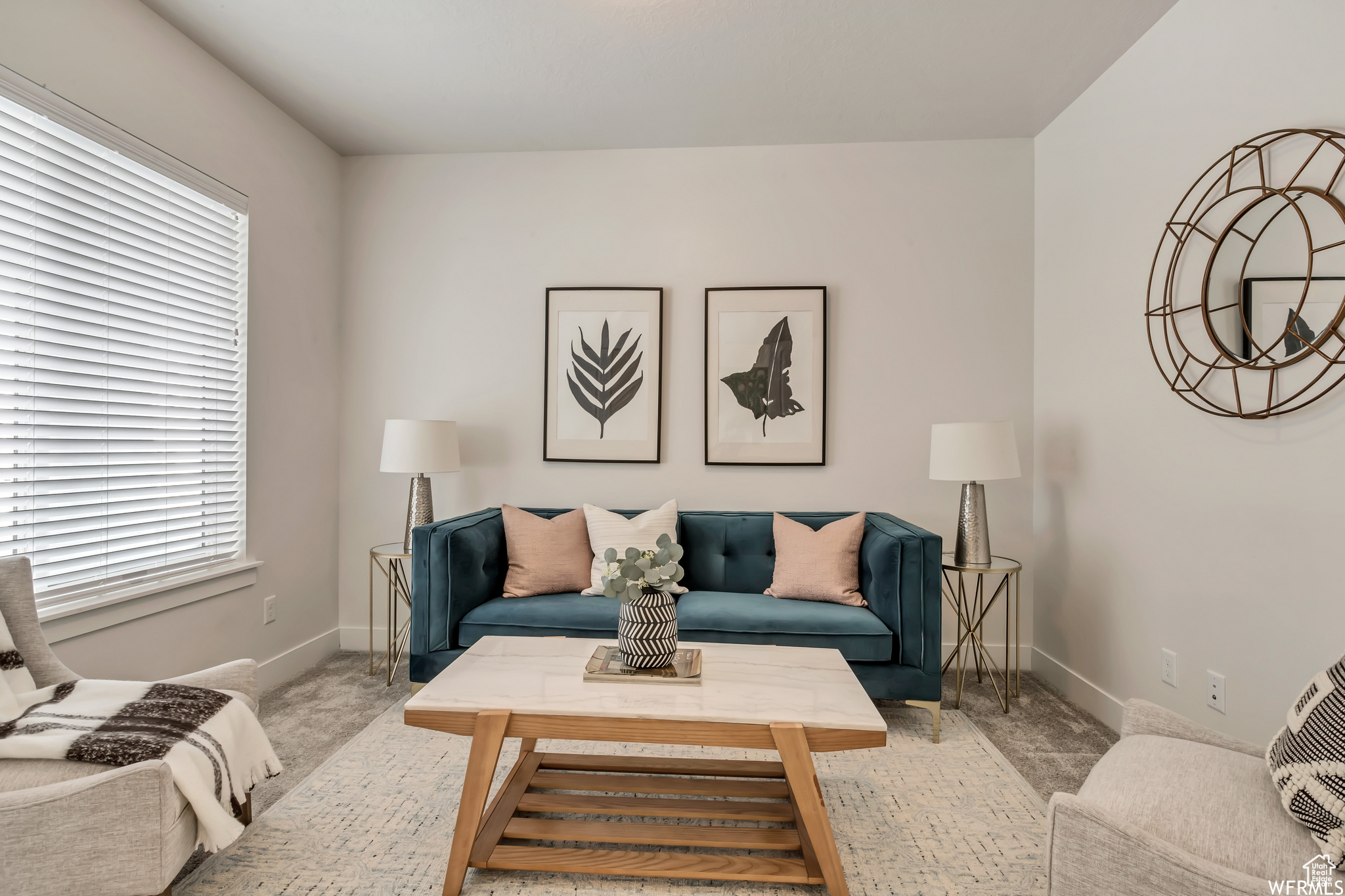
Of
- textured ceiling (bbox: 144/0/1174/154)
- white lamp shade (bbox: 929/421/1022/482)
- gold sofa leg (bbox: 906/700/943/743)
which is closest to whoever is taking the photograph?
textured ceiling (bbox: 144/0/1174/154)

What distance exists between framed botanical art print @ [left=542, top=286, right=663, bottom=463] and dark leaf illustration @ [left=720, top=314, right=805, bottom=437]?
1.53 feet

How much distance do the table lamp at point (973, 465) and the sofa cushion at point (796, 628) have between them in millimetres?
639

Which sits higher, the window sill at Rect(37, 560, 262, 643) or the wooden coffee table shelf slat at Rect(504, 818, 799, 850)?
the window sill at Rect(37, 560, 262, 643)

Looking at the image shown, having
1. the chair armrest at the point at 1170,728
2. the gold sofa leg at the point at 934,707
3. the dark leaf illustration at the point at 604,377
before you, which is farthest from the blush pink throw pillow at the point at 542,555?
the chair armrest at the point at 1170,728

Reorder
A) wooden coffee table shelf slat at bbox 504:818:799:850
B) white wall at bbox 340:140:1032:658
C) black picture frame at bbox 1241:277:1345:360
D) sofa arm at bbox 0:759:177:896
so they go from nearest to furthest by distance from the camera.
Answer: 1. sofa arm at bbox 0:759:177:896
2. wooden coffee table shelf slat at bbox 504:818:799:850
3. black picture frame at bbox 1241:277:1345:360
4. white wall at bbox 340:140:1032:658

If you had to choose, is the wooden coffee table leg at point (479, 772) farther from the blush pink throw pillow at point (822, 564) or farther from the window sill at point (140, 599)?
the blush pink throw pillow at point (822, 564)

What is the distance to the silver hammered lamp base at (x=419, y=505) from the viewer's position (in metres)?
3.36

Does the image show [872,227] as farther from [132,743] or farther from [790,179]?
[132,743]

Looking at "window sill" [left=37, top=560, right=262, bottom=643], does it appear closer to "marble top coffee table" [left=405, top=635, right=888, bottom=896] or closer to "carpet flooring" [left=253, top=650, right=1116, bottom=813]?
"carpet flooring" [left=253, top=650, right=1116, bottom=813]

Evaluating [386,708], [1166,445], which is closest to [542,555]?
[386,708]

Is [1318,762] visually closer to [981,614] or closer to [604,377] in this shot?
[981,614]

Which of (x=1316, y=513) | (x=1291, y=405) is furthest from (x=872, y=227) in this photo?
(x=1316, y=513)

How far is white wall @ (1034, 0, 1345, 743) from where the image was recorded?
6.37 feet

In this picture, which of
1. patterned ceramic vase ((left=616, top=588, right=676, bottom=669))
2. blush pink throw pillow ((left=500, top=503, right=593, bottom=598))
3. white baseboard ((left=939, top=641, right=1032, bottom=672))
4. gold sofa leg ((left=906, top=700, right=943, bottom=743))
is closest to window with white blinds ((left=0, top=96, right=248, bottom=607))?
blush pink throw pillow ((left=500, top=503, right=593, bottom=598))
